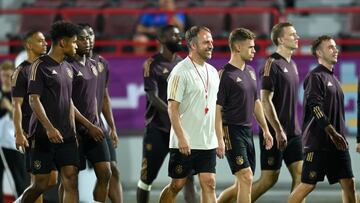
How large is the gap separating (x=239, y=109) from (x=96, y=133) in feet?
5.11

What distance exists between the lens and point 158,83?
42.1ft

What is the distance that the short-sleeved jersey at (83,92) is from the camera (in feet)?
37.9

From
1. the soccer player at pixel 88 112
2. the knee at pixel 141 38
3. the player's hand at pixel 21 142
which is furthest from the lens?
the knee at pixel 141 38

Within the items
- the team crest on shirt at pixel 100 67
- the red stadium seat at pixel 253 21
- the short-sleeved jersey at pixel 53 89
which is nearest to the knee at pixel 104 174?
the short-sleeved jersey at pixel 53 89

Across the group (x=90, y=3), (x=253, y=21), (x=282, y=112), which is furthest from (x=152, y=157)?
(x=90, y=3)

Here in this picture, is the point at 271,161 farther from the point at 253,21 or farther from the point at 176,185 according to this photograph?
the point at 253,21

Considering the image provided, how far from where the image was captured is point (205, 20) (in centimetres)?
1847

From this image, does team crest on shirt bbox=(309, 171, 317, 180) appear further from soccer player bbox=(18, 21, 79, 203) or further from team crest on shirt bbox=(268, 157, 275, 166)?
soccer player bbox=(18, 21, 79, 203)

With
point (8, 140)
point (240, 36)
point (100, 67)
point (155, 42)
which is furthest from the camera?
point (155, 42)

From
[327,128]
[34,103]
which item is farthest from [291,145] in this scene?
[34,103]

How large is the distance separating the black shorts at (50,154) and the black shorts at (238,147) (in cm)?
166

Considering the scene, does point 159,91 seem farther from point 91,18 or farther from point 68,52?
point 91,18

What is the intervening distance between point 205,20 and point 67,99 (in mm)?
7845

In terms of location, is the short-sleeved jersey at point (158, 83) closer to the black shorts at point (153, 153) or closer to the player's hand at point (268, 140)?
the black shorts at point (153, 153)
